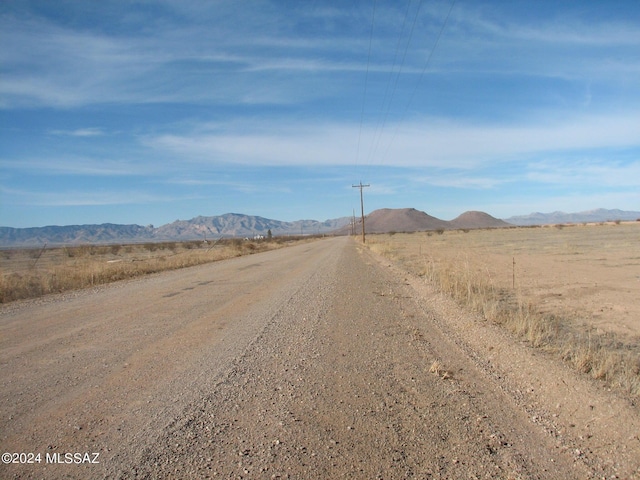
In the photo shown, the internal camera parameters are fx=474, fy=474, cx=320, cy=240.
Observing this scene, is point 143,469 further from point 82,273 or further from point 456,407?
point 82,273

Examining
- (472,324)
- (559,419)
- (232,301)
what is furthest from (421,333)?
(232,301)

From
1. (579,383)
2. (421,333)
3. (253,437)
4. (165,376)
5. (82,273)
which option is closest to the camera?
(253,437)

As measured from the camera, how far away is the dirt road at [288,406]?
12.5ft

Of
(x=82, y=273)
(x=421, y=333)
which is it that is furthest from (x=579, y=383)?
(x=82, y=273)

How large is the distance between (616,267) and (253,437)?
2311cm

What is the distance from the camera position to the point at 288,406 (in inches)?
195

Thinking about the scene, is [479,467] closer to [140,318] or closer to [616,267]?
[140,318]

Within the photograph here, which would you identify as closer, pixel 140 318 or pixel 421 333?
pixel 421 333

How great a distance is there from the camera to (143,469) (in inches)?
146

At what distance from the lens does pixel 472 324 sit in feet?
29.7

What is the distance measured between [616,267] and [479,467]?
22399mm

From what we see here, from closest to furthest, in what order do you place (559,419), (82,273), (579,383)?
(559,419) < (579,383) < (82,273)

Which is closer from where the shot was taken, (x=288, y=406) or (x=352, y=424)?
(x=352, y=424)

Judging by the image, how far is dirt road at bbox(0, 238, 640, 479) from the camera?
3.81 metres
